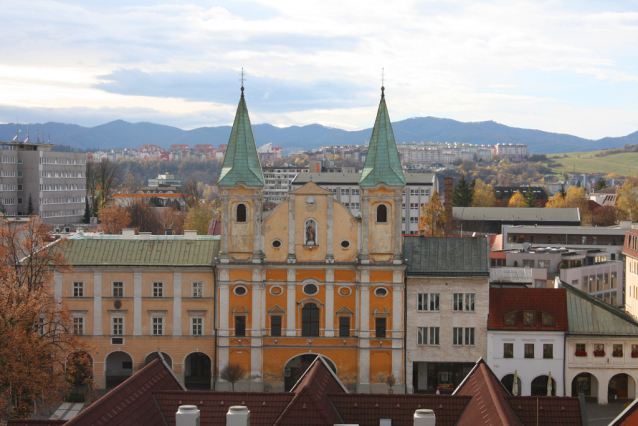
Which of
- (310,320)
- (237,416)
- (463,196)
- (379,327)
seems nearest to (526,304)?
(379,327)

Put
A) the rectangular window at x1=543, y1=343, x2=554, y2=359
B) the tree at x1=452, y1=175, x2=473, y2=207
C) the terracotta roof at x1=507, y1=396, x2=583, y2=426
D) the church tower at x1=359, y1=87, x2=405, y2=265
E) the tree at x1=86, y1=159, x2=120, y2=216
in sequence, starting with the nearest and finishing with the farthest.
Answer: the terracotta roof at x1=507, y1=396, x2=583, y2=426 < the rectangular window at x1=543, y1=343, x2=554, y2=359 < the church tower at x1=359, y1=87, x2=405, y2=265 < the tree at x1=452, y1=175, x2=473, y2=207 < the tree at x1=86, y1=159, x2=120, y2=216

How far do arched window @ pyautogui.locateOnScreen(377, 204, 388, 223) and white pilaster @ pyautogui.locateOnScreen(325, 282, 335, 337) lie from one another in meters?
6.21

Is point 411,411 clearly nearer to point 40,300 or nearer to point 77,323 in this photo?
point 40,300

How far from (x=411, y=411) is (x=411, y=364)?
22.3 m

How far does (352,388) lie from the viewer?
5797cm

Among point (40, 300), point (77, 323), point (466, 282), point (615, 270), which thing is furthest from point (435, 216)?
point (40, 300)

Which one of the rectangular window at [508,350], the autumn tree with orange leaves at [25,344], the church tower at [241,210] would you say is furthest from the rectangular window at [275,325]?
the rectangular window at [508,350]

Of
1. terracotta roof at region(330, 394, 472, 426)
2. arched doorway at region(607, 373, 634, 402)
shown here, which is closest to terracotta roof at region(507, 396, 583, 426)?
terracotta roof at region(330, 394, 472, 426)

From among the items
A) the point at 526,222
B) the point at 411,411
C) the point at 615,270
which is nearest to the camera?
the point at 411,411

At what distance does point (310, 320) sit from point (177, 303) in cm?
1040

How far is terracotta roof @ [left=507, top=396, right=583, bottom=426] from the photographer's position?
34531 millimetres

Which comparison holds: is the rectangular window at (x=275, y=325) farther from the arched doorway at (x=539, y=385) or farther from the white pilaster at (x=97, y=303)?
the arched doorway at (x=539, y=385)

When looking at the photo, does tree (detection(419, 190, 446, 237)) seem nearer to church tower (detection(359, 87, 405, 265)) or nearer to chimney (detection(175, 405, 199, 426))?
church tower (detection(359, 87, 405, 265))

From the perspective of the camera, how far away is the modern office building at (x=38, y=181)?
148 meters
